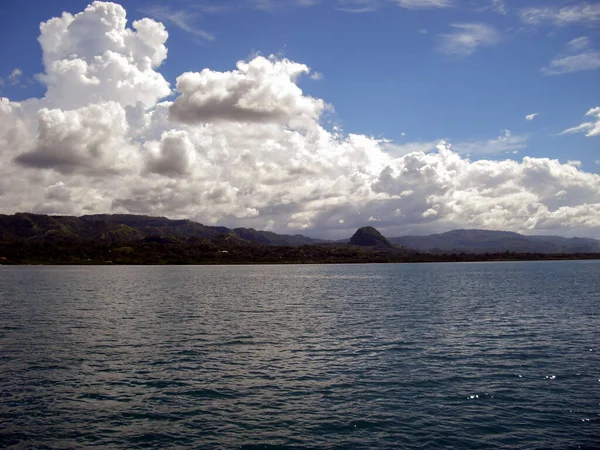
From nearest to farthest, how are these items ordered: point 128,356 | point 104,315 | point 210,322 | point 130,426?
A: point 130,426 < point 128,356 < point 210,322 < point 104,315

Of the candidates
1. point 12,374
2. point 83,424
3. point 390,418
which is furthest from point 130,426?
point 12,374

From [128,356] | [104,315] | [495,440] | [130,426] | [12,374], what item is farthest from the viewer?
[104,315]

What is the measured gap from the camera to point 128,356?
168 ft

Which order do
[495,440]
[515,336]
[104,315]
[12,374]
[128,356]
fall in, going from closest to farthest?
[495,440] < [12,374] < [128,356] < [515,336] < [104,315]

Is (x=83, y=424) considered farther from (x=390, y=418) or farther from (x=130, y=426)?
(x=390, y=418)

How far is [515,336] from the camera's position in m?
62.7

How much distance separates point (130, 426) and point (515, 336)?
Answer: 51.9 meters

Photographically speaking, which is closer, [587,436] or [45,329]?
[587,436]

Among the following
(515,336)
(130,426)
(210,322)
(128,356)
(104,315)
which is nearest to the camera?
(130,426)

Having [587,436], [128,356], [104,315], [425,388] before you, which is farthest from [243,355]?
[104,315]

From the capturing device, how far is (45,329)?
69.3 m

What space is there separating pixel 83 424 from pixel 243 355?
22.2 metres

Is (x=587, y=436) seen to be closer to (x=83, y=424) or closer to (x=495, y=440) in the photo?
(x=495, y=440)

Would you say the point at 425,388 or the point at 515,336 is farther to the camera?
the point at 515,336
